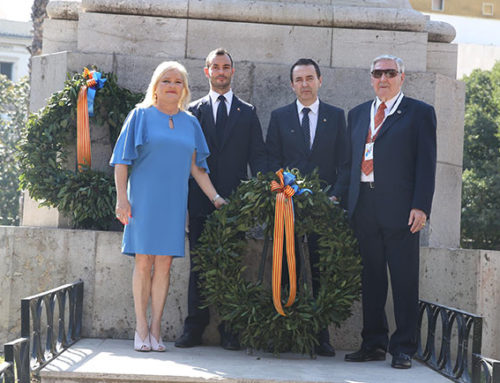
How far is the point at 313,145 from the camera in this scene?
6055 millimetres

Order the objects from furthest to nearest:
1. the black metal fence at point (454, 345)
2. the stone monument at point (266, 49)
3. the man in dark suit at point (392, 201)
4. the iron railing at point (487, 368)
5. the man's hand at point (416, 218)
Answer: the stone monument at point (266, 49) < the man in dark suit at point (392, 201) < the man's hand at point (416, 218) < the black metal fence at point (454, 345) < the iron railing at point (487, 368)

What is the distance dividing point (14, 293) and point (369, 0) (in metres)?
4.49

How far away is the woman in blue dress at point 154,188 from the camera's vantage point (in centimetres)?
554

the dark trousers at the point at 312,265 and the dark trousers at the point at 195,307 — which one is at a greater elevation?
the dark trousers at the point at 312,265

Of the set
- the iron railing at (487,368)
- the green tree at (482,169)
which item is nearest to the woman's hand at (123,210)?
the iron railing at (487,368)

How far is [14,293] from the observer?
646 centimetres

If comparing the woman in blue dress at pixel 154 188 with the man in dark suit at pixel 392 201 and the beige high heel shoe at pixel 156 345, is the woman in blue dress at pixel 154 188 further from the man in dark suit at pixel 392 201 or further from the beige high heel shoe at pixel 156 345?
the man in dark suit at pixel 392 201

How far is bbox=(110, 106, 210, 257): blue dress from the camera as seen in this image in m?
5.53

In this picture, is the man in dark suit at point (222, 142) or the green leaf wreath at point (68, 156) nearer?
the man in dark suit at point (222, 142)

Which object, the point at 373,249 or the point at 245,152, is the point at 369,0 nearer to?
the point at 245,152

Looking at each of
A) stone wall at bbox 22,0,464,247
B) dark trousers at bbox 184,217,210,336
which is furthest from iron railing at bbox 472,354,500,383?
stone wall at bbox 22,0,464,247

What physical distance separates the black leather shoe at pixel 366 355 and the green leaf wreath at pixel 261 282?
11.2 inches

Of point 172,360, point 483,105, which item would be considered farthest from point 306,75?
point 483,105

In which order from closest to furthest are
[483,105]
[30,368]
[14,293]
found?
[30,368] < [14,293] < [483,105]
